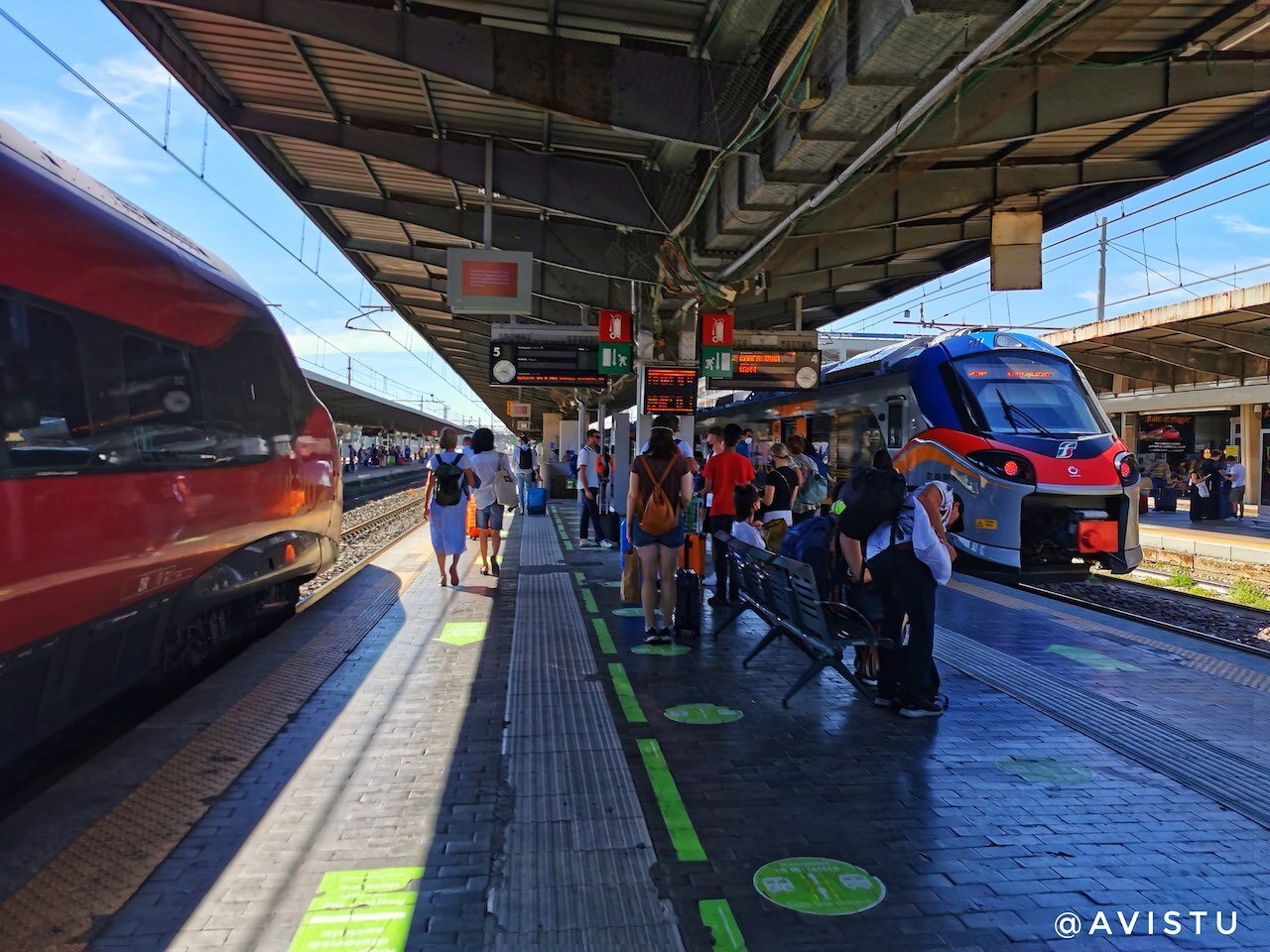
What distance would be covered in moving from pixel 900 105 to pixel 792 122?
0.84 meters

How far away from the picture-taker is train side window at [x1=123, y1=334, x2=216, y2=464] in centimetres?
448

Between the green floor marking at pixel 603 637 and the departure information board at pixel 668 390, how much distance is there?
5.24 m

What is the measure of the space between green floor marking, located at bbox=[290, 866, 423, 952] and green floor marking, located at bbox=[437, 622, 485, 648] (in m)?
3.76

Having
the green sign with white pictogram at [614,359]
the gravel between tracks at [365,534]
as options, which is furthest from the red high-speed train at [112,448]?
the green sign with white pictogram at [614,359]

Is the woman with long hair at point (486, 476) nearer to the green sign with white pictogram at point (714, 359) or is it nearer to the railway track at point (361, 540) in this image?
the railway track at point (361, 540)

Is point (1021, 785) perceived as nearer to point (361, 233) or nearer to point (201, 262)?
point (201, 262)

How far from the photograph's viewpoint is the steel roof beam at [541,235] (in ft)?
38.8

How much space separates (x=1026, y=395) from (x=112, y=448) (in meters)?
9.96

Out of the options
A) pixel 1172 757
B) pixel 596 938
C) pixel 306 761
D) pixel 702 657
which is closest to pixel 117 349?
pixel 306 761

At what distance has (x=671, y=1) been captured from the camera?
21.4 feet

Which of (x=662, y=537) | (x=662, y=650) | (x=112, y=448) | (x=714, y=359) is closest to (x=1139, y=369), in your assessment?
(x=714, y=359)

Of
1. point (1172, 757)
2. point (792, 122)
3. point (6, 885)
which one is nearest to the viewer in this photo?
point (6, 885)

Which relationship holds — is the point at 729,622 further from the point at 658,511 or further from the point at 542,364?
the point at 542,364

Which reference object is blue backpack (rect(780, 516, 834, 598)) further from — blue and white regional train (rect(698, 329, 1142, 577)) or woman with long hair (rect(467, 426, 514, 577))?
woman with long hair (rect(467, 426, 514, 577))
